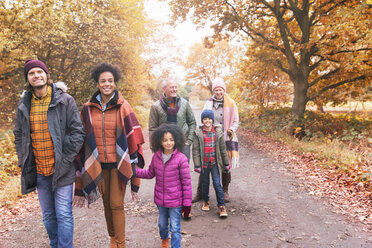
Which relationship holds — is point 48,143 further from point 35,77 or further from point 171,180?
point 171,180

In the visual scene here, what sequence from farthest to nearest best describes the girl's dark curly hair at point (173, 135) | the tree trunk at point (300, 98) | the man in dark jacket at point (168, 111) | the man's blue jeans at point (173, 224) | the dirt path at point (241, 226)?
the tree trunk at point (300, 98), the man in dark jacket at point (168, 111), the dirt path at point (241, 226), the girl's dark curly hair at point (173, 135), the man's blue jeans at point (173, 224)

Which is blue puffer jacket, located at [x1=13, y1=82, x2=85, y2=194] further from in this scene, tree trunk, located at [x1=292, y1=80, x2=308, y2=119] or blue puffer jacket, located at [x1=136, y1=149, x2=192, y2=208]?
tree trunk, located at [x1=292, y1=80, x2=308, y2=119]

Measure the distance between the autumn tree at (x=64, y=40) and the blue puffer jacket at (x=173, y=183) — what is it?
8.27 m

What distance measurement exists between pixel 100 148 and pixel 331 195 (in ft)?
15.2

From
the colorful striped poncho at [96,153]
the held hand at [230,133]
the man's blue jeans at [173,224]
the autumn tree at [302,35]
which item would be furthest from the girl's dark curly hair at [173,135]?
the autumn tree at [302,35]

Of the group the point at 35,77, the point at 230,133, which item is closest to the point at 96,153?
the point at 35,77

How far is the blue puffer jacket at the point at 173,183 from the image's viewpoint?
3055mm

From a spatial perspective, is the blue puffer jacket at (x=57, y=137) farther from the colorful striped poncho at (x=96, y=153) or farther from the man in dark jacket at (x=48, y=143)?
the colorful striped poncho at (x=96, y=153)

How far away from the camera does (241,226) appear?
3957mm

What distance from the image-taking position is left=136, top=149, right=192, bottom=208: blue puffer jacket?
3055 millimetres

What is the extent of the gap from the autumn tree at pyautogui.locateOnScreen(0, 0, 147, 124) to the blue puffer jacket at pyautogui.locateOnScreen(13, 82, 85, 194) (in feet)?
24.6

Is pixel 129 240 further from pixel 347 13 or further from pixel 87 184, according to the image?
pixel 347 13

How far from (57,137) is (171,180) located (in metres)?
1.39

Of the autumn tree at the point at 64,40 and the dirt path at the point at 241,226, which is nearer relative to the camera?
the dirt path at the point at 241,226
